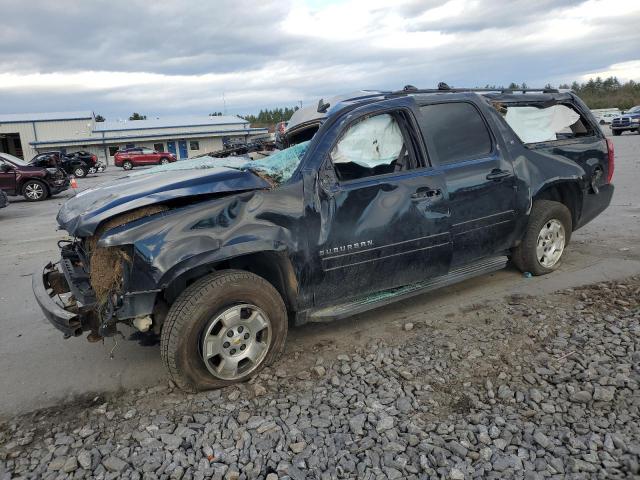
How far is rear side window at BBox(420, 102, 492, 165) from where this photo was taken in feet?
Answer: 13.8

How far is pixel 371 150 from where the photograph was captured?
13.1 feet

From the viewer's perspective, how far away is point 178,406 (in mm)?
3207

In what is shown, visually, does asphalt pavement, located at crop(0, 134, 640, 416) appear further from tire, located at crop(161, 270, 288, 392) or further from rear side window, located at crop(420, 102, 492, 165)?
rear side window, located at crop(420, 102, 492, 165)

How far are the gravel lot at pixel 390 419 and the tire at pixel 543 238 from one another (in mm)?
1239

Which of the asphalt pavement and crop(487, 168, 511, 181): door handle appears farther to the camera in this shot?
crop(487, 168, 511, 181): door handle

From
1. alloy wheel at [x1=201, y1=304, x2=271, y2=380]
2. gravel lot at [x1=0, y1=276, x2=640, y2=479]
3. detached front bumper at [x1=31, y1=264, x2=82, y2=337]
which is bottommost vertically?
gravel lot at [x1=0, y1=276, x2=640, y2=479]

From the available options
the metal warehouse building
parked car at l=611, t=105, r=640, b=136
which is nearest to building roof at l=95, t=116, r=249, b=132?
the metal warehouse building

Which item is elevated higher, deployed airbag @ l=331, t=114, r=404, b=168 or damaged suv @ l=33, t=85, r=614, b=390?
deployed airbag @ l=331, t=114, r=404, b=168

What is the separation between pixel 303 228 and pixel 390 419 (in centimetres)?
139

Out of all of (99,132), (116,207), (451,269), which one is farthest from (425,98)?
(99,132)

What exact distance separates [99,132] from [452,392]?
175 ft

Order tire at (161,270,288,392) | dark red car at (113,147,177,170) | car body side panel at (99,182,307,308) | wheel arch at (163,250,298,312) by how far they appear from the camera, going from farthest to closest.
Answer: dark red car at (113,147,177,170) < wheel arch at (163,250,298,312) < tire at (161,270,288,392) < car body side panel at (99,182,307,308)

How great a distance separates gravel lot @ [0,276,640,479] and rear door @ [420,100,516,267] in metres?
0.91

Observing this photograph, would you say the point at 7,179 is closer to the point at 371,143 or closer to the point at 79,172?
the point at 79,172
